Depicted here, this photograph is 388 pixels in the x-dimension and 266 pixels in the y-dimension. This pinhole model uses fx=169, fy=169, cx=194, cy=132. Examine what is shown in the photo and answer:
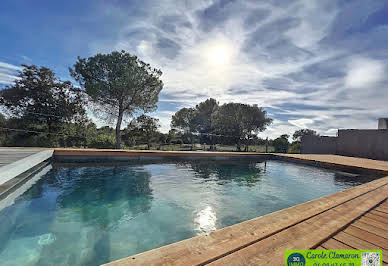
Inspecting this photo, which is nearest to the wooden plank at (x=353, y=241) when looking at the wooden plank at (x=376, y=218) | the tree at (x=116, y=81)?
the wooden plank at (x=376, y=218)

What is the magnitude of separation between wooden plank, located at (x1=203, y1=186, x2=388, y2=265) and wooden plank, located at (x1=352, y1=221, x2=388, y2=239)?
0.19ft

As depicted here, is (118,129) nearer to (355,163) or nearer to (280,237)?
(280,237)

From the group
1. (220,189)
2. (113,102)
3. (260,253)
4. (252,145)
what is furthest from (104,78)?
(252,145)

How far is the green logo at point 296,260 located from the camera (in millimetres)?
1002

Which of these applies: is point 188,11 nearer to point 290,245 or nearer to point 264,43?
point 264,43

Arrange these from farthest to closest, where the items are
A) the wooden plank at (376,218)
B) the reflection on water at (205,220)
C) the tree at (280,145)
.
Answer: the tree at (280,145) → the reflection on water at (205,220) → the wooden plank at (376,218)

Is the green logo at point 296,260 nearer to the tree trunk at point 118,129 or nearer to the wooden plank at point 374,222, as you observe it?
the wooden plank at point 374,222

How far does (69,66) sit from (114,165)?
10.1 m

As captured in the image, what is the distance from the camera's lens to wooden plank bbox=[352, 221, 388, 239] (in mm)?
1379

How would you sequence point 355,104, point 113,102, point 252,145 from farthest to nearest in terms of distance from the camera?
point 252,145, point 113,102, point 355,104

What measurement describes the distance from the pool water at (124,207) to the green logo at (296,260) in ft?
5.00

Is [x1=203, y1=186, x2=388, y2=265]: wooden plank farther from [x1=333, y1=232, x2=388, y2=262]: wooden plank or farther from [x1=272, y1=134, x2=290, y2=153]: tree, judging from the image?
[x1=272, y1=134, x2=290, y2=153]: tree


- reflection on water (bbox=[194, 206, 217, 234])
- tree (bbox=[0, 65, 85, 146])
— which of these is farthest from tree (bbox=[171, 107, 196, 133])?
reflection on water (bbox=[194, 206, 217, 234])

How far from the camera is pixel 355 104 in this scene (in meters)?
11.6
